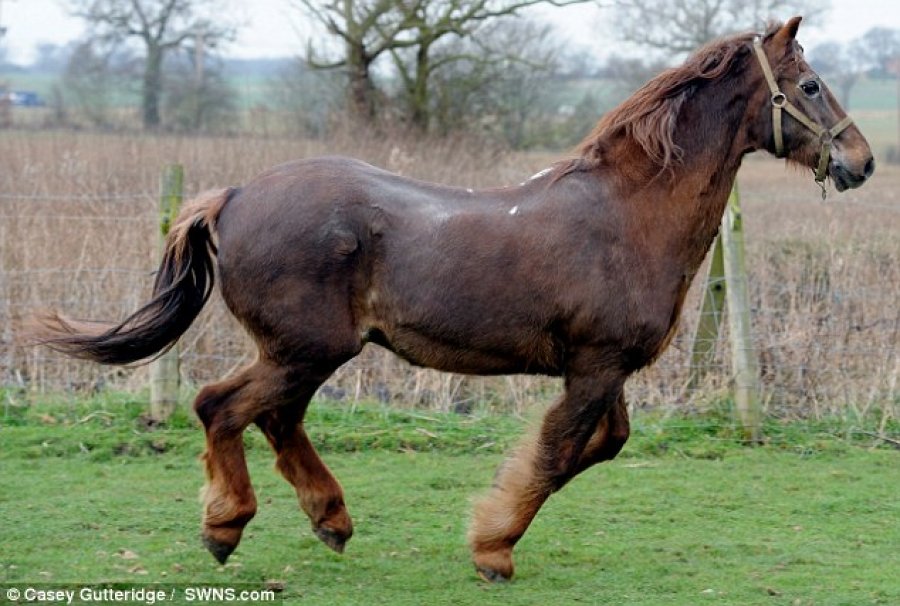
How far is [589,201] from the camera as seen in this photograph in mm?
4922

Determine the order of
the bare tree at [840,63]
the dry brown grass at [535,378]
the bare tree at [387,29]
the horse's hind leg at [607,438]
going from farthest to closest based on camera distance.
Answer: the bare tree at [840,63]
the bare tree at [387,29]
the dry brown grass at [535,378]
the horse's hind leg at [607,438]

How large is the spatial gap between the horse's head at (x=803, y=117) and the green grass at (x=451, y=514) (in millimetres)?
1784

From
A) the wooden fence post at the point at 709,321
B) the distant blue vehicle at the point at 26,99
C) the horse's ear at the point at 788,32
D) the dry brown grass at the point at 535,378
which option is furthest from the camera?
the distant blue vehicle at the point at 26,99

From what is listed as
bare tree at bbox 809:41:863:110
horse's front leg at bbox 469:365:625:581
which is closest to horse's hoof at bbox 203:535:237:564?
horse's front leg at bbox 469:365:625:581

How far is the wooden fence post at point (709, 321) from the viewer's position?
7832mm

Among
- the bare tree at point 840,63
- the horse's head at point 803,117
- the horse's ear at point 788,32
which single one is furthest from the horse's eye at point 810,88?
the bare tree at point 840,63

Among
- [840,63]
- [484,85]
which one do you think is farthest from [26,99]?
[840,63]

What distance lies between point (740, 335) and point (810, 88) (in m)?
2.84

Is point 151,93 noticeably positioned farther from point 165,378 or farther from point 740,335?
point 740,335

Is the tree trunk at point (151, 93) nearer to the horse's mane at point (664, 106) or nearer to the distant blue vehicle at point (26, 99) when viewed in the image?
the distant blue vehicle at point (26, 99)

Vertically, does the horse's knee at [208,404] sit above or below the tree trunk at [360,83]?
below

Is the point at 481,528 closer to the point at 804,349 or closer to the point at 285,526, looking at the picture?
the point at 285,526

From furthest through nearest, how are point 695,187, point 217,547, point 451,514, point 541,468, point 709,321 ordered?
point 709,321
point 451,514
point 695,187
point 541,468
point 217,547

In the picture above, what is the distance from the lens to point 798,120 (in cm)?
495
